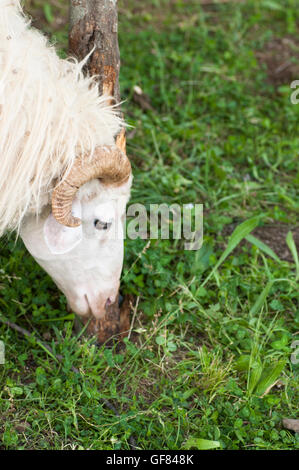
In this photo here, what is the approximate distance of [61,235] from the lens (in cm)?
285

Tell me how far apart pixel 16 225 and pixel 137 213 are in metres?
1.34

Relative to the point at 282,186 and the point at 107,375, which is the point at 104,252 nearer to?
the point at 107,375

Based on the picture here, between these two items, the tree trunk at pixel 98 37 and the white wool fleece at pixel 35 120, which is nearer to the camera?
the white wool fleece at pixel 35 120

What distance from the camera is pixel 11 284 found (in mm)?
3607

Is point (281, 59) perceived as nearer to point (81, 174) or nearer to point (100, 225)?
point (100, 225)

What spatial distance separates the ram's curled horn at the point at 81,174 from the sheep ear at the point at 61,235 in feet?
0.29

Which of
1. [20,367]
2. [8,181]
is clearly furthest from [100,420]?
[8,181]

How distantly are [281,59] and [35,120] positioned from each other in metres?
3.65

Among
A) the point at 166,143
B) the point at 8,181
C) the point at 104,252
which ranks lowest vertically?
the point at 104,252

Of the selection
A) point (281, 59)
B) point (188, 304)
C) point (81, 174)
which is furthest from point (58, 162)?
point (281, 59)

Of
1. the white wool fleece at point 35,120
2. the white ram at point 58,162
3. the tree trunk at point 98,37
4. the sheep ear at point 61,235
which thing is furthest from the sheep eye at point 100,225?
the tree trunk at point 98,37

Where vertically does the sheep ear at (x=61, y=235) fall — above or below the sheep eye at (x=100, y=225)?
below

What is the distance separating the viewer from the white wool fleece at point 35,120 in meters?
2.68

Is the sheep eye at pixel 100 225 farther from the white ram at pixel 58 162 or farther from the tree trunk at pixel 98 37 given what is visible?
the tree trunk at pixel 98 37
